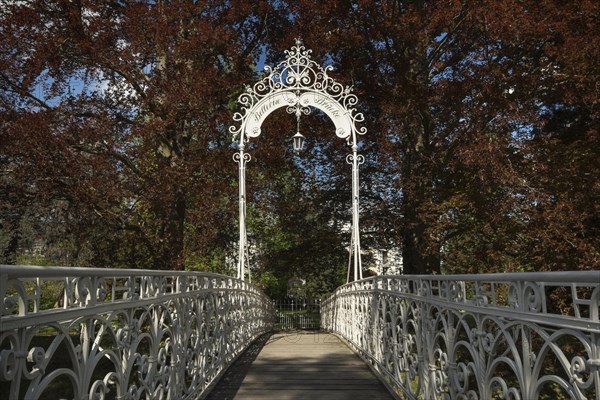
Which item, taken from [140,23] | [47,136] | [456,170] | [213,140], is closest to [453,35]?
[456,170]

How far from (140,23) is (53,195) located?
13.2ft

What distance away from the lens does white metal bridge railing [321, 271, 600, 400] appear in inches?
76.8

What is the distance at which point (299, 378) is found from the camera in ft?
19.7

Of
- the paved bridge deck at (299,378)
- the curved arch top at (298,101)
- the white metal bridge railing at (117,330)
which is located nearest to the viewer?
the white metal bridge railing at (117,330)

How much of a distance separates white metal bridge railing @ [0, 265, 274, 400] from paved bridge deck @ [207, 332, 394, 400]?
0.28 meters

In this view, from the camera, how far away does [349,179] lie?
1392 cm

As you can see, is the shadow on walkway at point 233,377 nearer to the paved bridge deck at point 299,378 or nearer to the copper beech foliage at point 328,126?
the paved bridge deck at point 299,378

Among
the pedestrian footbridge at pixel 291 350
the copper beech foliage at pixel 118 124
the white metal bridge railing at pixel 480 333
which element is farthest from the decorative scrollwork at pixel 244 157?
the white metal bridge railing at pixel 480 333

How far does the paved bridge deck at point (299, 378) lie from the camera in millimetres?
5207

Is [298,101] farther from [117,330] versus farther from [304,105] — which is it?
[117,330]

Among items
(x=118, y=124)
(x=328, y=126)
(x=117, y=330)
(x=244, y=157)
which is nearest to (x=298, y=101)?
(x=244, y=157)

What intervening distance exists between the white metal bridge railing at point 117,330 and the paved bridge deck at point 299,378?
0.28 metres

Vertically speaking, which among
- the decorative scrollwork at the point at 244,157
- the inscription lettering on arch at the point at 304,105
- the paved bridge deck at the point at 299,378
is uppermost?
the inscription lettering on arch at the point at 304,105

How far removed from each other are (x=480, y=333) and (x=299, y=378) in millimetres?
3520
